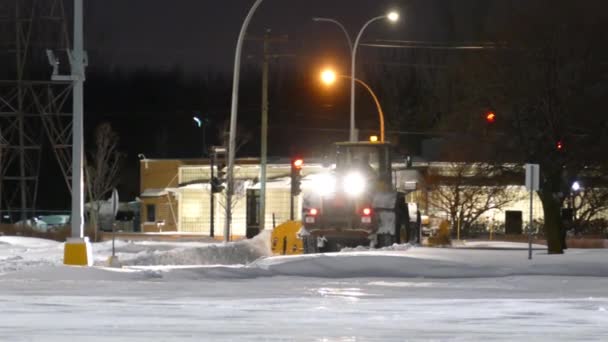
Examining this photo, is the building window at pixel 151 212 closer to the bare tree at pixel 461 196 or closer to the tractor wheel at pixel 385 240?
the bare tree at pixel 461 196

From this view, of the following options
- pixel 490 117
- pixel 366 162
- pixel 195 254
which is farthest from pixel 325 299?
pixel 490 117

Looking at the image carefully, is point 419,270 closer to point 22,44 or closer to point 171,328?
point 171,328

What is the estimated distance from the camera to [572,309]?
18.0 meters

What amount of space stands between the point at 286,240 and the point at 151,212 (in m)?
48.7

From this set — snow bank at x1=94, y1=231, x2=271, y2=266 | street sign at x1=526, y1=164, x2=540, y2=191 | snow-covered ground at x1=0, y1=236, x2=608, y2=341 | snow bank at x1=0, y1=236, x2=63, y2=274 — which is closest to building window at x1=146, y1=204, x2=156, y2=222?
snow bank at x1=0, y1=236, x2=63, y2=274

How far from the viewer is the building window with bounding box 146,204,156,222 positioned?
280 ft

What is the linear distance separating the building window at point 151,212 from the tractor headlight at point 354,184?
4919 cm

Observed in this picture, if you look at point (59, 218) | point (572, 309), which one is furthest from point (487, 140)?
point (59, 218)

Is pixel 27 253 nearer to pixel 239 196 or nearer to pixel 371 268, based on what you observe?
pixel 371 268

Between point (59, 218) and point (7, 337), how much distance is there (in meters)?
83.4

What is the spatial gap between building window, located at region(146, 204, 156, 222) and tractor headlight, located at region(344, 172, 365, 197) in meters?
49.2

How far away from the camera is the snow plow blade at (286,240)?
38.1 meters

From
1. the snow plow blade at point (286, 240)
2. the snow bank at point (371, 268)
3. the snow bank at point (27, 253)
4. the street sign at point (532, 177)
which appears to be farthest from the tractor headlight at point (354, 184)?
the snow bank at point (27, 253)

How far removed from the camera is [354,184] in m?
36.8
